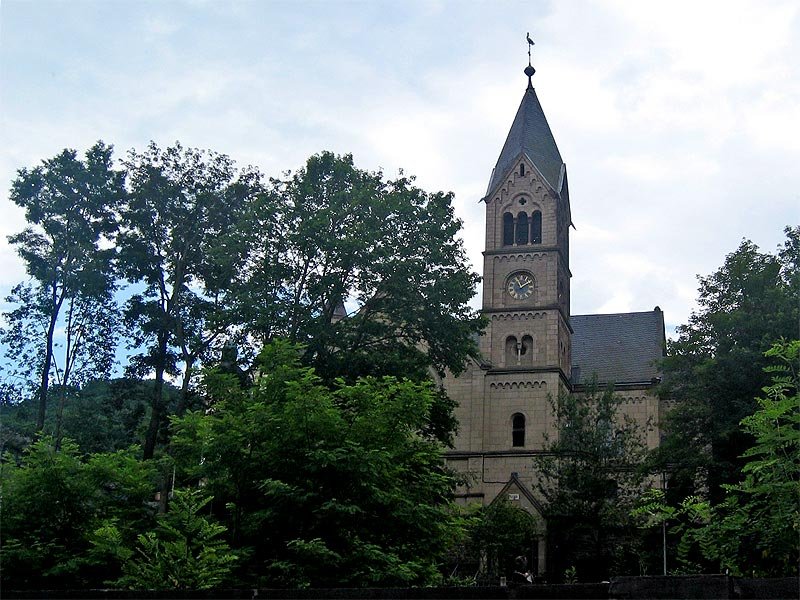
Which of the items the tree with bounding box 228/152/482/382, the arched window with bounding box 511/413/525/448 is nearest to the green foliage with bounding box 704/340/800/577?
the tree with bounding box 228/152/482/382

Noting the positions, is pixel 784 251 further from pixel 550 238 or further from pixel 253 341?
pixel 253 341

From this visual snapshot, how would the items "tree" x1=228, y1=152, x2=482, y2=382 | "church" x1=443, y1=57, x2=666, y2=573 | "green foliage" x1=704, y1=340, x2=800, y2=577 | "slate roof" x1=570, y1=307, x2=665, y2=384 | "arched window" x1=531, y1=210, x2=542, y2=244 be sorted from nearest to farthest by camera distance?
"green foliage" x1=704, y1=340, x2=800, y2=577 → "tree" x1=228, y1=152, x2=482, y2=382 → "church" x1=443, y1=57, x2=666, y2=573 → "arched window" x1=531, y1=210, x2=542, y2=244 → "slate roof" x1=570, y1=307, x2=665, y2=384

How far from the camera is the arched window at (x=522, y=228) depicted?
2055 inches

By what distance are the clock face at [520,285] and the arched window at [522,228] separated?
1912 millimetres

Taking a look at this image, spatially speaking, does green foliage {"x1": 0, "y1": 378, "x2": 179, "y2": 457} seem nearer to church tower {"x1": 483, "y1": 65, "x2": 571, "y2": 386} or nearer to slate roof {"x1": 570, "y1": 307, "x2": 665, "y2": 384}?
church tower {"x1": 483, "y1": 65, "x2": 571, "y2": 386}

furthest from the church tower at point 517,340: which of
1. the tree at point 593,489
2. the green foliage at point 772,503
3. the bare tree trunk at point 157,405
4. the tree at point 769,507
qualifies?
the green foliage at point 772,503

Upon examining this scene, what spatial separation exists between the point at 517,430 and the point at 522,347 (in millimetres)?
4274

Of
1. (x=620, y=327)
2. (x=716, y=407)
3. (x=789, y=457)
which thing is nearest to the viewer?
(x=789, y=457)

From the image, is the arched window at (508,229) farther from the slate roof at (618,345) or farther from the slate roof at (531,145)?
the slate roof at (618,345)

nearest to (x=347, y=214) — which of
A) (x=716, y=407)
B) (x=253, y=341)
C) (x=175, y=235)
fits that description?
(x=253, y=341)

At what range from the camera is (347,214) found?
3253cm

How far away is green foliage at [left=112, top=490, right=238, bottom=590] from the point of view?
16797 millimetres

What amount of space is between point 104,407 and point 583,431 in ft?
61.8

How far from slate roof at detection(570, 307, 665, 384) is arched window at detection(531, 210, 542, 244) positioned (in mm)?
8805
